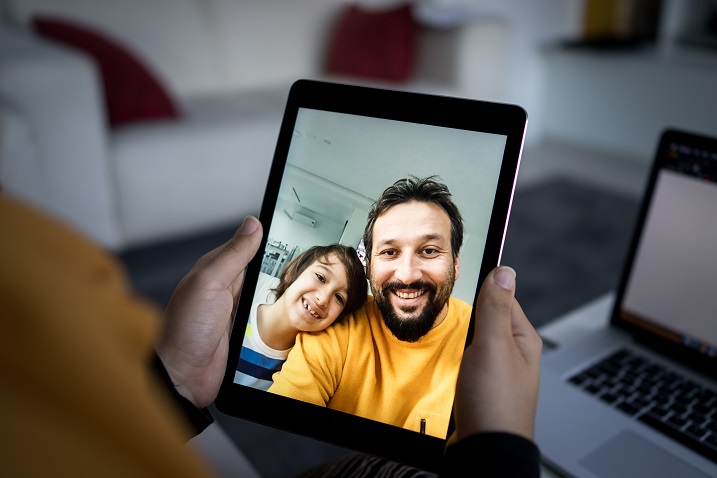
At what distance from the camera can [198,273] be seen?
0.68 m

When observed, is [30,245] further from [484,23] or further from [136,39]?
[484,23]

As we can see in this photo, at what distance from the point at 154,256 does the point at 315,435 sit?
5.49 feet

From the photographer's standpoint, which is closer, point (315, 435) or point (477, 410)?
point (477, 410)

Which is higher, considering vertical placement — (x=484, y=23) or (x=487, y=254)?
(x=484, y=23)

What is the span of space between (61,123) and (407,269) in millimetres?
1597

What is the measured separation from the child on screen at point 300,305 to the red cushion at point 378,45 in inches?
84.3

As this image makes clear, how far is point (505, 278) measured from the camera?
1.86ft

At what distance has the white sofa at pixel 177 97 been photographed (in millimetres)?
1817

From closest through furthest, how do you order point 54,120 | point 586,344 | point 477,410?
point 477,410 → point 586,344 → point 54,120

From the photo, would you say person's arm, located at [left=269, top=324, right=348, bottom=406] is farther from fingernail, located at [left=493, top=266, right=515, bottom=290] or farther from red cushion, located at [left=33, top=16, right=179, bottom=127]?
Result: red cushion, located at [left=33, top=16, right=179, bottom=127]

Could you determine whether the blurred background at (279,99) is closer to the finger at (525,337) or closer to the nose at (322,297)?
the nose at (322,297)

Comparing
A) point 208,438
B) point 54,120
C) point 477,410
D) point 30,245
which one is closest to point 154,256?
point 54,120

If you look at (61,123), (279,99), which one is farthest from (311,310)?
(279,99)

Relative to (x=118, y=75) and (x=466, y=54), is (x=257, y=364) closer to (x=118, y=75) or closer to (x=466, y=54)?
(x=118, y=75)
